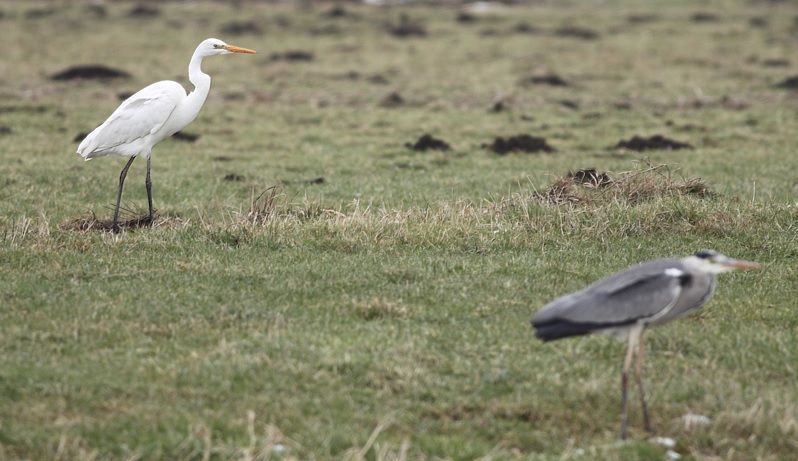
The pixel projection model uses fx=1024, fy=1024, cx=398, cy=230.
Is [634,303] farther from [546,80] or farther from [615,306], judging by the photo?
[546,80]

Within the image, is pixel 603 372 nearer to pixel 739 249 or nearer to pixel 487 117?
pixel 739 249

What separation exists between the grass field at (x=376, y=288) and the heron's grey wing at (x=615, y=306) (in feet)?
2.33

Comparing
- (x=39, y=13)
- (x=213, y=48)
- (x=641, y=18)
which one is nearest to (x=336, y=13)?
(x=39, y=13)

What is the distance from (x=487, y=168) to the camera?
61.0 feet

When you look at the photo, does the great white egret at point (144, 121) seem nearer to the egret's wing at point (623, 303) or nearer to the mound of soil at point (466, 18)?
the egret's wing at point (623, 303)

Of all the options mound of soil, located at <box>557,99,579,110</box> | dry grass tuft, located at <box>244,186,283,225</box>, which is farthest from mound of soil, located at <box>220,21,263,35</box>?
dry grass tuft, located at <box>244,186,283,225</box>

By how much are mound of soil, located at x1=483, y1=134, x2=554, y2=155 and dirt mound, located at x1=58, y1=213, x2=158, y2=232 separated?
9.16 meters

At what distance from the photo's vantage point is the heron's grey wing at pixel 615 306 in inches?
268

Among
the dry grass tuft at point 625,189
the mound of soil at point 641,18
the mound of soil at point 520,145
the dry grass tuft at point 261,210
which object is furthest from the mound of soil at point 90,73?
the mound of soil at point 641,18

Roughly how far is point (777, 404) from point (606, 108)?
62.8ft

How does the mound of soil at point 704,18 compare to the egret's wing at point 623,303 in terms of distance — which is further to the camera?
the mound of soil at point 704,18

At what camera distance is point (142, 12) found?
46562 mm

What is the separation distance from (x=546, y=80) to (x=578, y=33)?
39.5 feet

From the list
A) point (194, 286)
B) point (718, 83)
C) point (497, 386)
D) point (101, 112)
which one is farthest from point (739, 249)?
point (718, 83)
